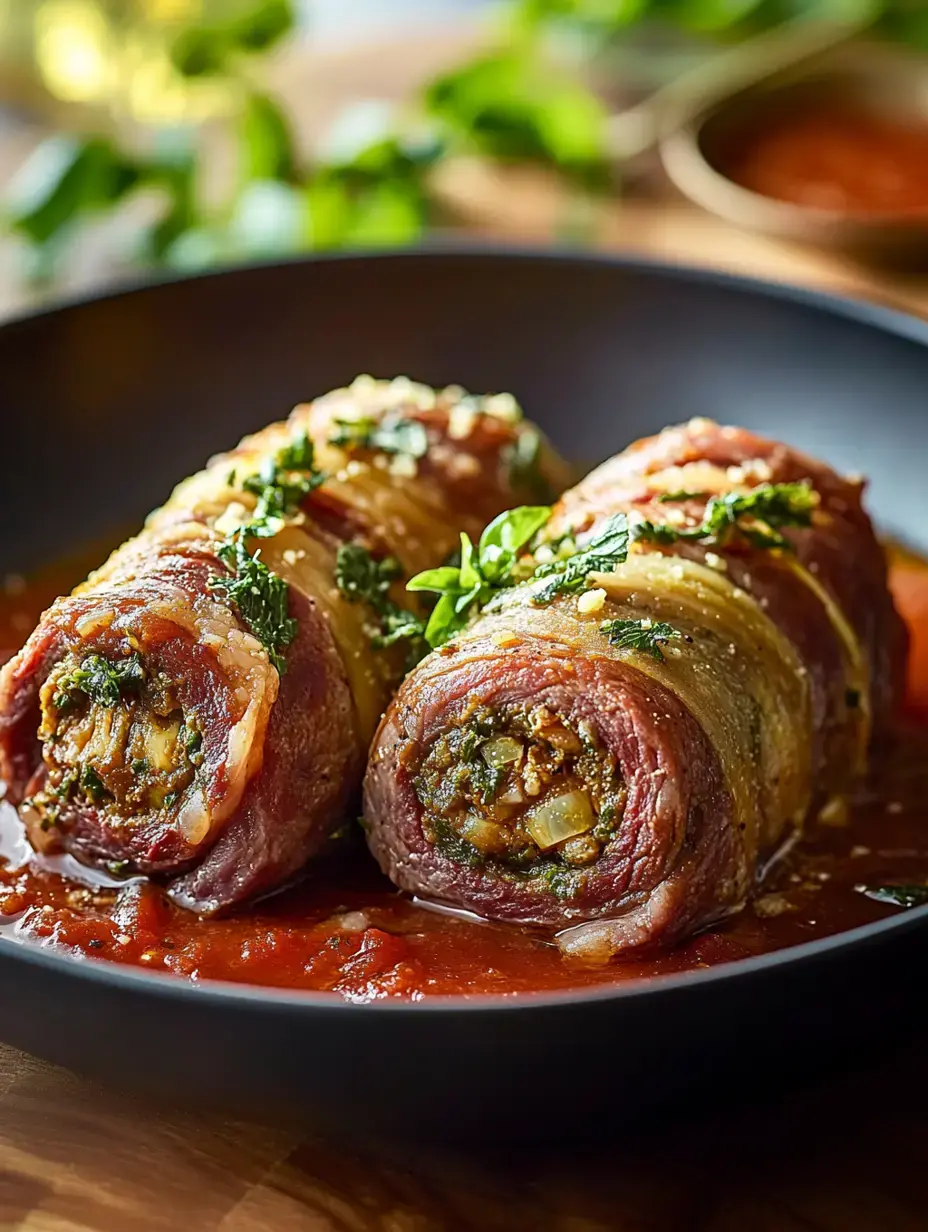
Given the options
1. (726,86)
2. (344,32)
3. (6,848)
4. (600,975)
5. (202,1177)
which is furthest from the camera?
(344,32)

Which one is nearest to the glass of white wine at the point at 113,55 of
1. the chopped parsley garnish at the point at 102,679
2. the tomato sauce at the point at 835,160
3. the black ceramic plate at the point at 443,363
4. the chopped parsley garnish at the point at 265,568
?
the black ceramic plate at the point at 443,363

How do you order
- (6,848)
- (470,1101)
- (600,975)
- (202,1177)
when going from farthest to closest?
1. (6,848)
2. (600,975)
3. (202,1177)
4. (470,1101)

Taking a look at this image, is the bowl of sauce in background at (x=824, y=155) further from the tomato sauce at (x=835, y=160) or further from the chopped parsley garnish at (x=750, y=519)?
the chopped parsley garnish at (x=750, y=519)

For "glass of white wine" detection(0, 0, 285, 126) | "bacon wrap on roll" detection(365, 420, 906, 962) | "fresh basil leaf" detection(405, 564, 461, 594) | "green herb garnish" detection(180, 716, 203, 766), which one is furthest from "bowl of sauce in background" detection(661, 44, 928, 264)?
"green herb garnish" detection(180, 716, 203, 766)

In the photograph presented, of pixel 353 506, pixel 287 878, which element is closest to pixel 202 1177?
pixel 287 878

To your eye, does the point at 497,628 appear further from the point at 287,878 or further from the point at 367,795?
the point at 287,878

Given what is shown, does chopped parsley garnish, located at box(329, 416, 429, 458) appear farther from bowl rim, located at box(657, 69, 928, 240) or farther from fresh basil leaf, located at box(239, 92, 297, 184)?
fresh basil leaf, located at box(239, 92, 297, 184)

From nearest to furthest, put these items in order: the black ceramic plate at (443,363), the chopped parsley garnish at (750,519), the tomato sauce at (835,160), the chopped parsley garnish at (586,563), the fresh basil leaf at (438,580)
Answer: the chopped parsley garnish at (586,563) → the fresh basil leaf at (438,580) → the chopped parsley garnish at (750,519) → the black ceramic plate at (443,363) → the tomato sauce at (835,160)
